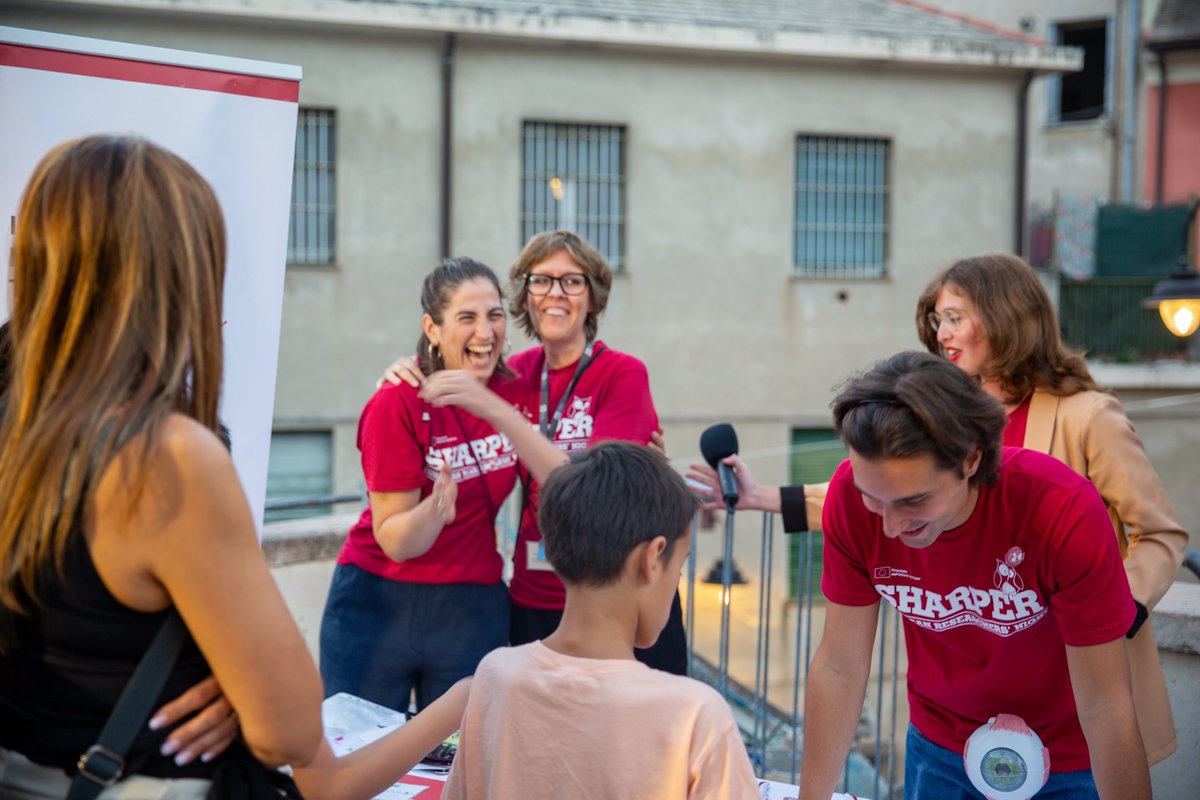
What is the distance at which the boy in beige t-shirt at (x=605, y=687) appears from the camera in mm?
1750

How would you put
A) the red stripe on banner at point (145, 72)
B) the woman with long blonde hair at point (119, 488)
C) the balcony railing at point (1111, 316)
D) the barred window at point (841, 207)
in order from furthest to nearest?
the balcony railing at point (1111, 316) < the barred window at point (841, 207) < the red stripe on banner at point (145, 72) < the woman with long blonde hair at point (119, 488)

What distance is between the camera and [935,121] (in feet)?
48.0

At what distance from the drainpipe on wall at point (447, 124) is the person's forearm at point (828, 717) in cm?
1116

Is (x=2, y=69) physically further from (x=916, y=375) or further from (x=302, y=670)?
(x=916, y=375)

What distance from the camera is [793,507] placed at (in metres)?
3.48

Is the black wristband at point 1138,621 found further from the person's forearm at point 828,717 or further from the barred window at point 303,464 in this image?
the barred window at point 303,464

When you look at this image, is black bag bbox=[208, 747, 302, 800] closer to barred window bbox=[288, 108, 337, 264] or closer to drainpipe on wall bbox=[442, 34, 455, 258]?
drainpipe on wall bbox=[442, 34, 455, 258]

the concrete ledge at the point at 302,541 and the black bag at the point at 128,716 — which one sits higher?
the black bag at the point at 128,716

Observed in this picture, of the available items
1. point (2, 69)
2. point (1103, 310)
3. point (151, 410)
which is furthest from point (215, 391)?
point (1103, 310)

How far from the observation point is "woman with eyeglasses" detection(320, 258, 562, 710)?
Answer: 3.38 metres

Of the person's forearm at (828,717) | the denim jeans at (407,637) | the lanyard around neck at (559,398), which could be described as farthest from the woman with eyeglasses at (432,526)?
the person's forearm at (828,717)

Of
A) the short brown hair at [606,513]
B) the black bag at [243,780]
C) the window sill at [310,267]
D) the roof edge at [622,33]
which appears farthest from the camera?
the window sill at [310,267]

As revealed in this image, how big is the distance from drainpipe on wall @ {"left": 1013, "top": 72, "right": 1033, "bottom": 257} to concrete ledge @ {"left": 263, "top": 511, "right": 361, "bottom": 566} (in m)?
11.6

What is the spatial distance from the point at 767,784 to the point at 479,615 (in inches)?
49.2
